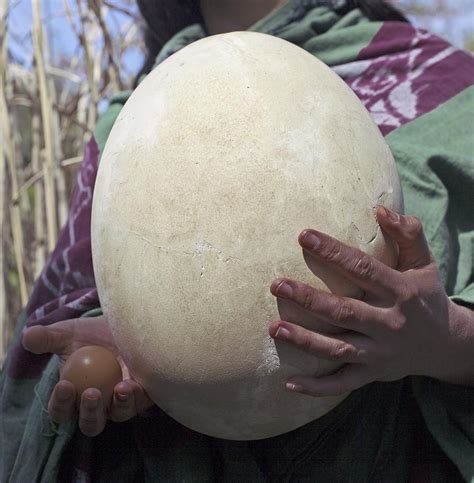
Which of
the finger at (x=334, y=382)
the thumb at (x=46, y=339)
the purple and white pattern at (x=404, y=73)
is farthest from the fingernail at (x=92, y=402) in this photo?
the purple and white pattern at (x=404, y=73)

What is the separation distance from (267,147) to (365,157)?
0.39 feet

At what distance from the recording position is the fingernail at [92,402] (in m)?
1.08

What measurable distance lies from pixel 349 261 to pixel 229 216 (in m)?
0.13

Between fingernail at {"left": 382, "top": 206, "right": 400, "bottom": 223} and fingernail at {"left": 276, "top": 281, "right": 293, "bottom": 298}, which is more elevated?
fingernail at {"left": 382, "top": 206, "right": 400, "bottom": 223}

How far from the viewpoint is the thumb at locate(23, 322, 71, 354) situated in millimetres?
1154

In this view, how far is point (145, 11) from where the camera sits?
1.73 m

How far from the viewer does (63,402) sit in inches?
43.5

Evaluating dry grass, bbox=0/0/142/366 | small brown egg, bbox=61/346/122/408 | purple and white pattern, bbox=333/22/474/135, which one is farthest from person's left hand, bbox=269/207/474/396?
dry grass, bbox=0/0/142/366

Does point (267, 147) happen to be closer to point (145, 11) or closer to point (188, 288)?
point (188, 288)

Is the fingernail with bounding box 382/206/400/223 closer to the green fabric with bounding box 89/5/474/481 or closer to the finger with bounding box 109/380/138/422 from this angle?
the green fabric with bounding box 89/5/474/481

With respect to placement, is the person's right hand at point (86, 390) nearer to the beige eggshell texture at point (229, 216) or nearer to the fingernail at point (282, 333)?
the beige eggshell texture at point (229, 216)

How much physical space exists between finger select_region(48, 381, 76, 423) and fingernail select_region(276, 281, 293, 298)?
32cm

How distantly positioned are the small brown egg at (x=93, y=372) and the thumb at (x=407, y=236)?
372 mm

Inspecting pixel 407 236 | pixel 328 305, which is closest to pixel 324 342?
pixel 328 305
